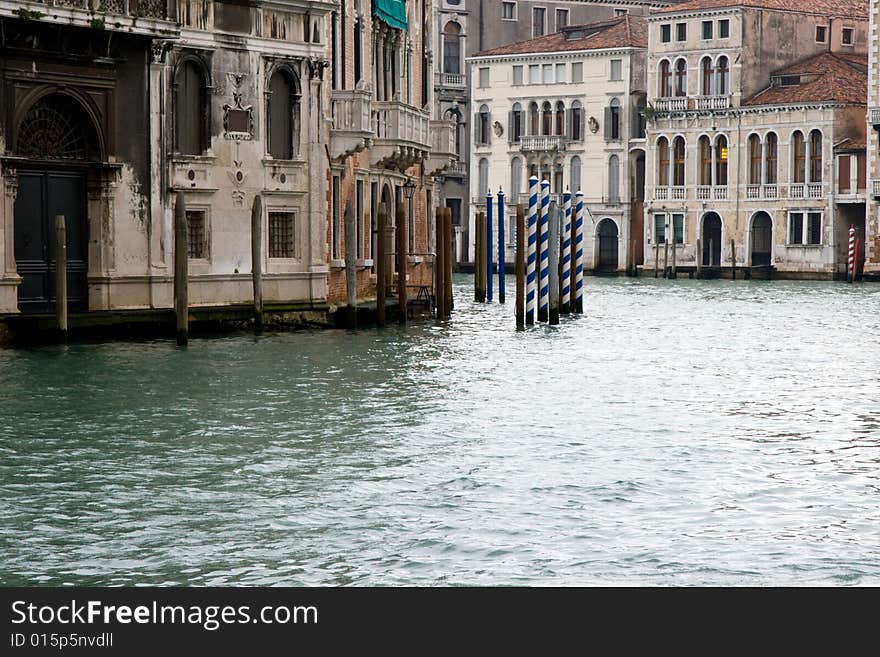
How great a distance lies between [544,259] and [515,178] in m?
30.6

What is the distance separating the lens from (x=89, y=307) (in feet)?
61.8

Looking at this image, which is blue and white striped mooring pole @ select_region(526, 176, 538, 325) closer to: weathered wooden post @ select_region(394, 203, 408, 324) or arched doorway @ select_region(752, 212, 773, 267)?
weathered wooden post @ select_region(394, 203, 408, 324)

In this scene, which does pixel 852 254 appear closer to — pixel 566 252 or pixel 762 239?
pixel 762 239

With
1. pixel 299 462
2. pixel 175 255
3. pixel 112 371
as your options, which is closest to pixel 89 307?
pixel 175 255

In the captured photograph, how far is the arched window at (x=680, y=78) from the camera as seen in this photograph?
162ft

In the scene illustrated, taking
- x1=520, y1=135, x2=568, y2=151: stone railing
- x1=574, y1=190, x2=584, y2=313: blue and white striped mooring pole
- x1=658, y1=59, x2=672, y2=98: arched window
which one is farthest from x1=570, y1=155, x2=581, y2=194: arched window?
x1=574, y1=190, x2=584, y2=313: blue and white striped mooring pole

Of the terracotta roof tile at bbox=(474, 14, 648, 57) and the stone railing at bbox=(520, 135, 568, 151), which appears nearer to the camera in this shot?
the terracotta roof tile at bbox=(474, 14, 648, 57)

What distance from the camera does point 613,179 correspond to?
172 ft

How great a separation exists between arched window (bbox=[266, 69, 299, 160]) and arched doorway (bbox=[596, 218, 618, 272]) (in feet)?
104

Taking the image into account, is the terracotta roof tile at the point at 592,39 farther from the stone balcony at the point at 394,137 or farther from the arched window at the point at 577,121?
the stone balcony at the point at 394,137

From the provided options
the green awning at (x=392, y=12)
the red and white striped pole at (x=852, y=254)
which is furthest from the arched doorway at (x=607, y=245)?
the green awning at (x=392, y=12)

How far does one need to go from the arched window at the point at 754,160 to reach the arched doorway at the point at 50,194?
31604 mm

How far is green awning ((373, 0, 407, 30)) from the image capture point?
2455cm

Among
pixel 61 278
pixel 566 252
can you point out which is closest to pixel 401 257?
pixel 566 252
